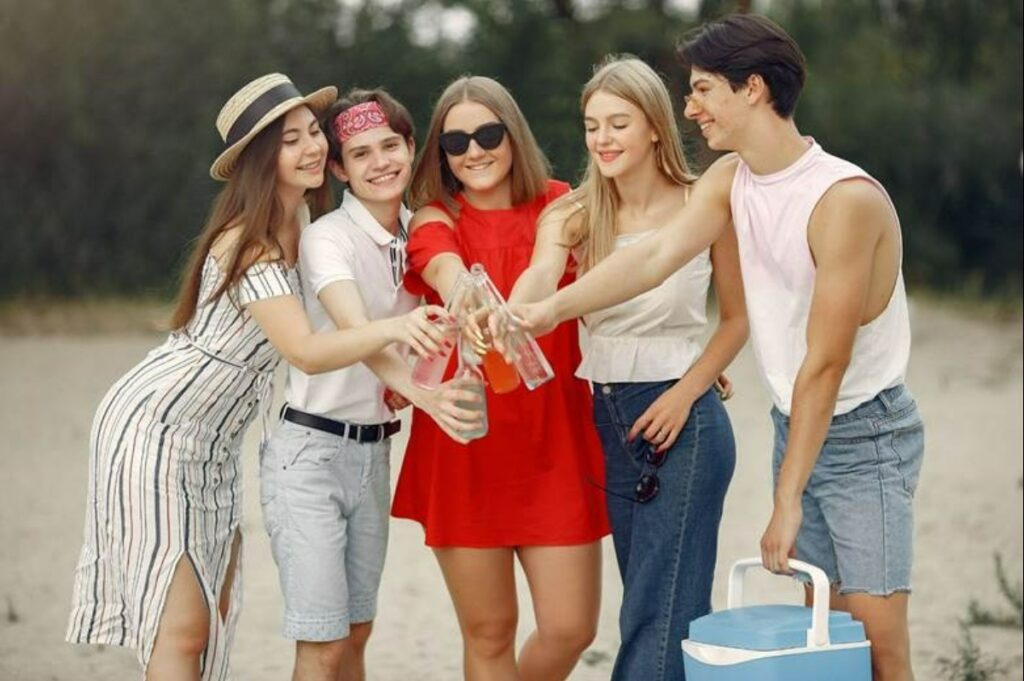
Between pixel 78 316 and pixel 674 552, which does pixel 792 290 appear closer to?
pixel 674 552

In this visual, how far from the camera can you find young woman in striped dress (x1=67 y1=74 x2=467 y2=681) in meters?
3.74

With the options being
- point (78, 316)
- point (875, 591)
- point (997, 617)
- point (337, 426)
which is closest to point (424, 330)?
point (337, 426)

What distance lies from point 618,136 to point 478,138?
12.7 inches

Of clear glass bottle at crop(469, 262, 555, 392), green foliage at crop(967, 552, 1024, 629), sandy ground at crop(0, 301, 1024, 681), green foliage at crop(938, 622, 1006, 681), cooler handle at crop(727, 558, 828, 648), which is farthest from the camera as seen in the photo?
green foliage at crop(967, 552, 1024, 629)

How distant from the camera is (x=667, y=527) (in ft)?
11.9

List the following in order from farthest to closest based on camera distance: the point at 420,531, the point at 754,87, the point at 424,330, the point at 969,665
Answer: the point at 420,531 → the point at 969,665 → the point at 424,330 → the point at 754,87

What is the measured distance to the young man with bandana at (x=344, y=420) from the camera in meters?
3.76

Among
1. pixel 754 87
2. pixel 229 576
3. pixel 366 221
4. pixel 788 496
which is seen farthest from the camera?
pixel 229 576

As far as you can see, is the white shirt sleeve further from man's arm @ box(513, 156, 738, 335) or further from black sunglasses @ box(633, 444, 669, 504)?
black sunglasses @ box(633, 444, 669, 504)

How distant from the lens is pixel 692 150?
4.27m

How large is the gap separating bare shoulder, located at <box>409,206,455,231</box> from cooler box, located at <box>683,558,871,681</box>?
115 centimetres

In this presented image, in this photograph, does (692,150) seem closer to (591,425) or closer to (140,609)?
(591,425)

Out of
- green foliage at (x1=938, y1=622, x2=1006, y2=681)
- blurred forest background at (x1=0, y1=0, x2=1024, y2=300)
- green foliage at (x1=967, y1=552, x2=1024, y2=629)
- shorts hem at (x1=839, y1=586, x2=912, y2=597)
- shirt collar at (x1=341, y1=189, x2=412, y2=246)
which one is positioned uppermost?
blurred forest background at (x1=0, y1=0, x2=1024, y2=300)

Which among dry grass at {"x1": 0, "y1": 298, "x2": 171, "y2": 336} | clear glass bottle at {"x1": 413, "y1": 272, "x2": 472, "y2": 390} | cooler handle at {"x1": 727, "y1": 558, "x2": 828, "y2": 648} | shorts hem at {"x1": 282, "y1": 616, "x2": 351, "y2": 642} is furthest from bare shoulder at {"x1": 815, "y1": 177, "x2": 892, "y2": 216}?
dry grass at {"x1": 0, "y1": 298, "x2": 171, "y2": 336}
